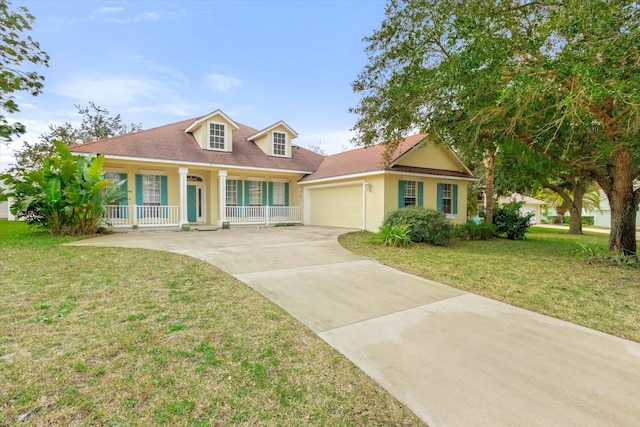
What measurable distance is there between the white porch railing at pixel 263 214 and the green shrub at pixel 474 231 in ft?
28.9

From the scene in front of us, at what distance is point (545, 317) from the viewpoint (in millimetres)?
4480

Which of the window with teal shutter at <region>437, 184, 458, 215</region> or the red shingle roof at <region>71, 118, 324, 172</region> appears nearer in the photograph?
the red shingle roof at <region>71, 118, 324, 172</region>

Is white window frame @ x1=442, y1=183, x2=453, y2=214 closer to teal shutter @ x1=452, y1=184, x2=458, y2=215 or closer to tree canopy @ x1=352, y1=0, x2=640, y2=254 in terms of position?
teal shutter @ x1=452, y1=184, x2=458, y2=215

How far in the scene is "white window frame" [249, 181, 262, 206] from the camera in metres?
17.4

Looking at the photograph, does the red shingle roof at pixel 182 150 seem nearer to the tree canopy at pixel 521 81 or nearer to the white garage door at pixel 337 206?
the white garage door at pixel 337 206

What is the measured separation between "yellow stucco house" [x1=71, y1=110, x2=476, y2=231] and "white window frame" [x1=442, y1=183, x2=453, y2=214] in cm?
6

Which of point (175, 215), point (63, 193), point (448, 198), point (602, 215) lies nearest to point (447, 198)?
point (448, 198)

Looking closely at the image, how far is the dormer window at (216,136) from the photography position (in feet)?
53.8

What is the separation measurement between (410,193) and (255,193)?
8570 millimetres

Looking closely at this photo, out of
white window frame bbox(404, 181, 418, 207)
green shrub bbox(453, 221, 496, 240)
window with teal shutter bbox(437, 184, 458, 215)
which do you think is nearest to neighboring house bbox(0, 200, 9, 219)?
white window frame bbox(404, 181, 418, 207)

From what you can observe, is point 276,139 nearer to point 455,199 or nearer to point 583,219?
point 455,199

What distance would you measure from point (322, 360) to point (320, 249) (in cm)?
637

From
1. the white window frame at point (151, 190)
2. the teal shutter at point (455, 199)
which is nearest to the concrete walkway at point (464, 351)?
the white window frame at point (151, 190)

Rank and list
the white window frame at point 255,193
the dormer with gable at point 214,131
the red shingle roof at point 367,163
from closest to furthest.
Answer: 1. the red shingle roof at point 367,163
2. the dormer with gable at point 214,131
3. the white window frame at point 255,193
